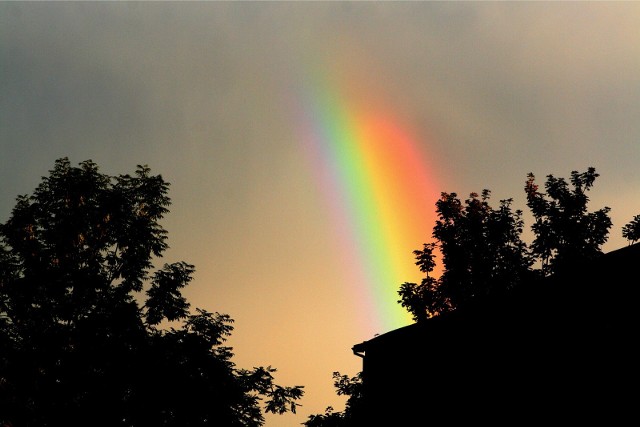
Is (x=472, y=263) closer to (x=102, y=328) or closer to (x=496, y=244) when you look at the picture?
(x=496, y=244)

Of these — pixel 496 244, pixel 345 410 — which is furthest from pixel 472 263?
pixel 345 410

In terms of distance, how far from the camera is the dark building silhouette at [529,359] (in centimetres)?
1264

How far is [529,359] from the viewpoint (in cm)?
1424

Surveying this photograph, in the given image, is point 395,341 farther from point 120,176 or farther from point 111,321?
point 120,176

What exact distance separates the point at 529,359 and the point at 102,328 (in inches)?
564

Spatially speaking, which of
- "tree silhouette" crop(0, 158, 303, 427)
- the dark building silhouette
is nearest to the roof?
the dark building silhouette

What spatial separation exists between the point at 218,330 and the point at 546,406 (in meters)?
11.5

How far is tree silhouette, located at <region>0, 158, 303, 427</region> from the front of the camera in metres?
18.2

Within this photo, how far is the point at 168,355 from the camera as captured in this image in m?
18.5

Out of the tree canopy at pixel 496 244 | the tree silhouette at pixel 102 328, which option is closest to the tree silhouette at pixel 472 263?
the tree canopy at pixel 496 244

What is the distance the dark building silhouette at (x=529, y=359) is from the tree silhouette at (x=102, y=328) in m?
5.66

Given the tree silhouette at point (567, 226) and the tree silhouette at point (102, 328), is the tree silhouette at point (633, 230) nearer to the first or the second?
the tree silhouette at point (567, 226)

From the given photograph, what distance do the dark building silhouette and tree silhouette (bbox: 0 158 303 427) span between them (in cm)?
566

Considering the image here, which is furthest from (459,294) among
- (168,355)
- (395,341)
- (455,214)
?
(168,355)
